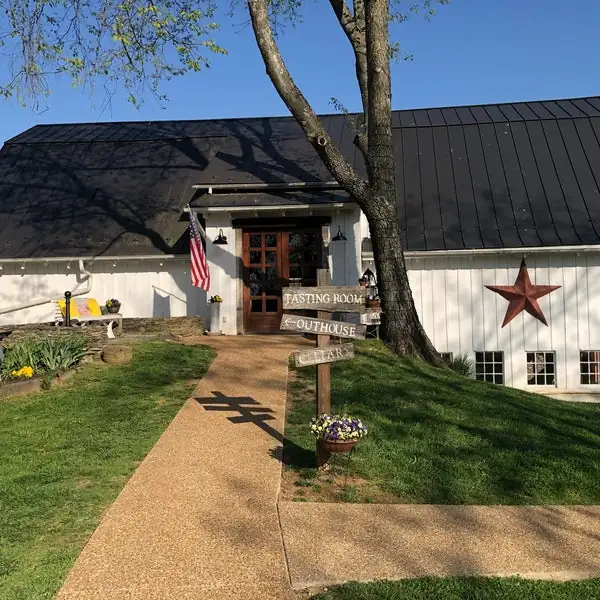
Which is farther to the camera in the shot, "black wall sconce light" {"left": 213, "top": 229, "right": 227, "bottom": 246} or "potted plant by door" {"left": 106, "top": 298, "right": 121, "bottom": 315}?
"potted plant by door" {"left": 106, "top": 298, "right": 121, "bottom": 315}

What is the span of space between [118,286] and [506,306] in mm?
9131

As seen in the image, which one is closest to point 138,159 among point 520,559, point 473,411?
point 473,411

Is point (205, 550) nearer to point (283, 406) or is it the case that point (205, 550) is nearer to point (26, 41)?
point (283, 406)

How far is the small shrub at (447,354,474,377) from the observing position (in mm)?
12250

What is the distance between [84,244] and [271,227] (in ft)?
15.6

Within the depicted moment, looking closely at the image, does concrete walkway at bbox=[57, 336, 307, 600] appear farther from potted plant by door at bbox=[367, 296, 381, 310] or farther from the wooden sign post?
potted plant by door at bbox=[367, 296, 381, 310]

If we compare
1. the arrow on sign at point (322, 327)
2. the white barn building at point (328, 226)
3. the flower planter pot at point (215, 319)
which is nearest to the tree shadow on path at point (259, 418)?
the arrow on sign at point (322, 327)

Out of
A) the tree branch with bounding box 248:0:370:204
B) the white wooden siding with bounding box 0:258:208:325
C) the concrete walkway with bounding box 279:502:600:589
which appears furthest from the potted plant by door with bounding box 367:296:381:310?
the concrete walkway with bounding box 279:502:600:589

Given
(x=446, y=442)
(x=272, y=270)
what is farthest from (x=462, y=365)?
(x=446, y=442)

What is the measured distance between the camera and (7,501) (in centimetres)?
514

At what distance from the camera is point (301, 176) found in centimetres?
1388

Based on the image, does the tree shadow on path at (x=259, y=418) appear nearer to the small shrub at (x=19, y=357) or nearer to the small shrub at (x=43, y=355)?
the small shrub at (x=43, y=355)

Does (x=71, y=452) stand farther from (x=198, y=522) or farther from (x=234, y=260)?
(x=234, y=260)

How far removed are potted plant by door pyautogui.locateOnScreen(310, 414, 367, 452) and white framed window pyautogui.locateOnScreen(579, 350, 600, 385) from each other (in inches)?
353
